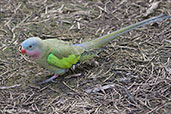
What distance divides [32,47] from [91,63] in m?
1.18

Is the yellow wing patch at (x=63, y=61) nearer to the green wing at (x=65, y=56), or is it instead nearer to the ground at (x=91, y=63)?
the green wing at (x=65, y=56)

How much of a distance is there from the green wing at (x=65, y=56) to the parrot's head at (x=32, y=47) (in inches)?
8.1

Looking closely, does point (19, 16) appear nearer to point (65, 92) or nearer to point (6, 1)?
point (6, 1)

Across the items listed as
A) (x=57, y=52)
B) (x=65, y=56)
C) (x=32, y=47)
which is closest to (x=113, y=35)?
(x=65, y=56)

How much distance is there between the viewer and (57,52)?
Answer: 13.9 ft

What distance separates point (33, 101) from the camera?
157 inches

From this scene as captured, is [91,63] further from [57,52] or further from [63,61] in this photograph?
[57,52]

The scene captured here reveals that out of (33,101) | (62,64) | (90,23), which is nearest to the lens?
(33,101)

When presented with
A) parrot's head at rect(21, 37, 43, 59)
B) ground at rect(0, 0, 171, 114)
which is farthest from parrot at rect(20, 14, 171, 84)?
ground at rect(0, 0, 171, 114)

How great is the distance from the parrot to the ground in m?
0.25

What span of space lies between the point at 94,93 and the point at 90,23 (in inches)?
88.2

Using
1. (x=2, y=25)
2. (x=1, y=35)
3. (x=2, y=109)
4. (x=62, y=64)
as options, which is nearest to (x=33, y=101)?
(x=2, y=109)

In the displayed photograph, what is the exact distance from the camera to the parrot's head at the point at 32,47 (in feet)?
13.4

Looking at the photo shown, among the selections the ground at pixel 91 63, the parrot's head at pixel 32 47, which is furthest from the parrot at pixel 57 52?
the ground at pixel 91 63
